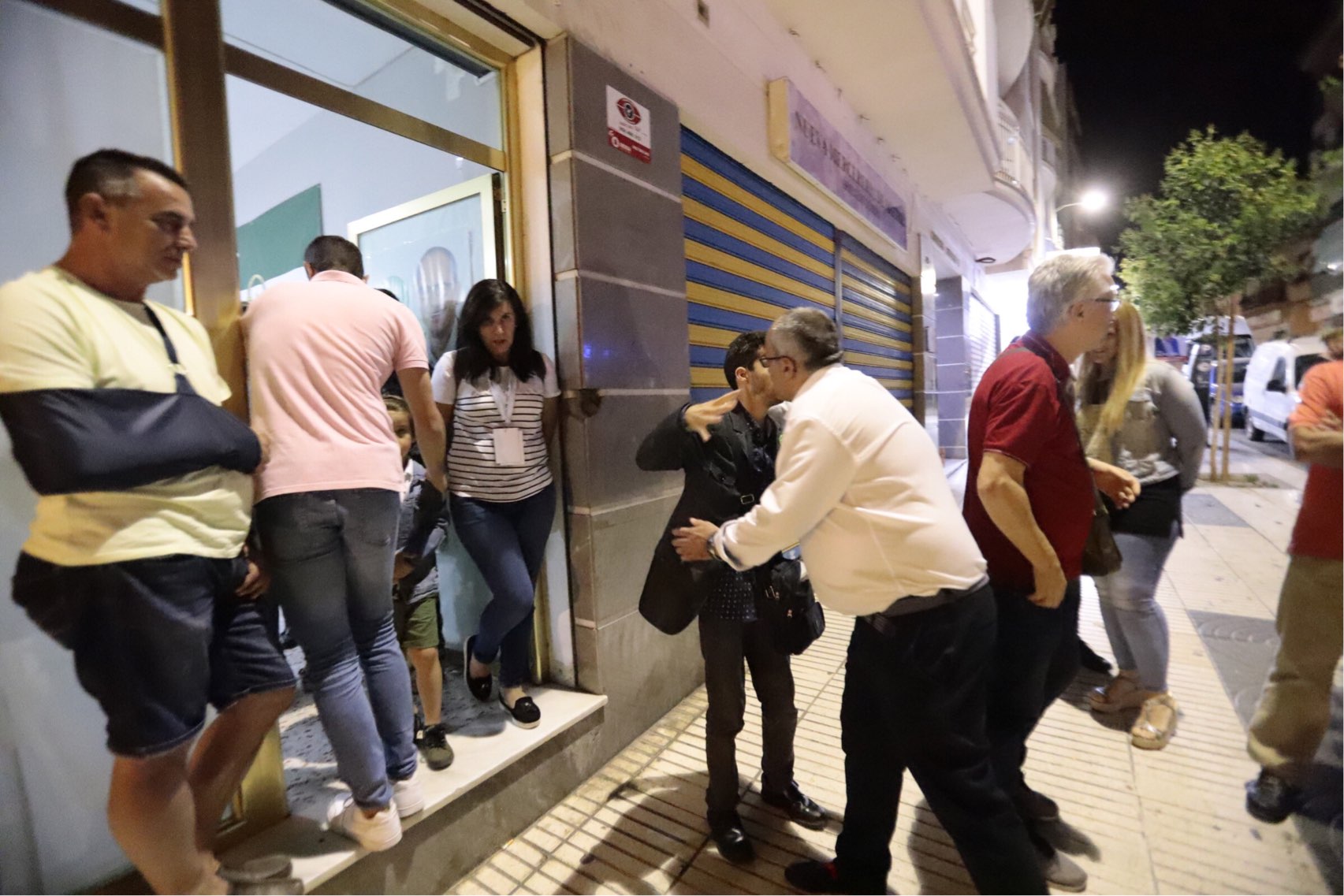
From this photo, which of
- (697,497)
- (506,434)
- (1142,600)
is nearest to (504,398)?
(506,434)

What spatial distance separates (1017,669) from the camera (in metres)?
1.98

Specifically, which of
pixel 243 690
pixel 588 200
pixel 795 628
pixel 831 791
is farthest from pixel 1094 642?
pixel 243 690

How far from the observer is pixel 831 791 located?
8.27 feet

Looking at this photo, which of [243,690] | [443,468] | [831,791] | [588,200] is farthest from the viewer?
[588,200]

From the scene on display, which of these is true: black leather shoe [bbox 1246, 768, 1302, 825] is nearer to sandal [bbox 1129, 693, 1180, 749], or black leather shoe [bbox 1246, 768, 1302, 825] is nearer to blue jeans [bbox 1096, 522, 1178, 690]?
sandal [bbox 1129, 693, 1180, 749]

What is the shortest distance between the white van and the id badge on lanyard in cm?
258

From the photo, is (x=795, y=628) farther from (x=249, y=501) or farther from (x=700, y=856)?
(x=249, y=501)

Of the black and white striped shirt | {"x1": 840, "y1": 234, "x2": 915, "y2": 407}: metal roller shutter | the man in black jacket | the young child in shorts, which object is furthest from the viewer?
{"x1": 840, "y1": 234, "x2": 915, "y2": 407}: metal roller shutter

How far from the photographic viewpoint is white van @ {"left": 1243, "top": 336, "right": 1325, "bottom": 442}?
171 centimetres

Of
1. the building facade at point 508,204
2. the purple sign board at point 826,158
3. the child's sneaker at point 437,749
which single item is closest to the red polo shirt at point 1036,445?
the building facade at point 508,204

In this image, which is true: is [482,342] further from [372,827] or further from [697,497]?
[372,827]

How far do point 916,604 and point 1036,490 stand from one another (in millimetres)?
717

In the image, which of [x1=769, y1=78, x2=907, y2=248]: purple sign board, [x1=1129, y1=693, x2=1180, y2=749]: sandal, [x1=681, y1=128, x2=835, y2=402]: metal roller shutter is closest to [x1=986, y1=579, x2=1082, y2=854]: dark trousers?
[x1=1129, y1=693, x2=1180, y2=749]: sandal

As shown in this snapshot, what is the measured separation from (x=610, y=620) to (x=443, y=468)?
3.64ft
